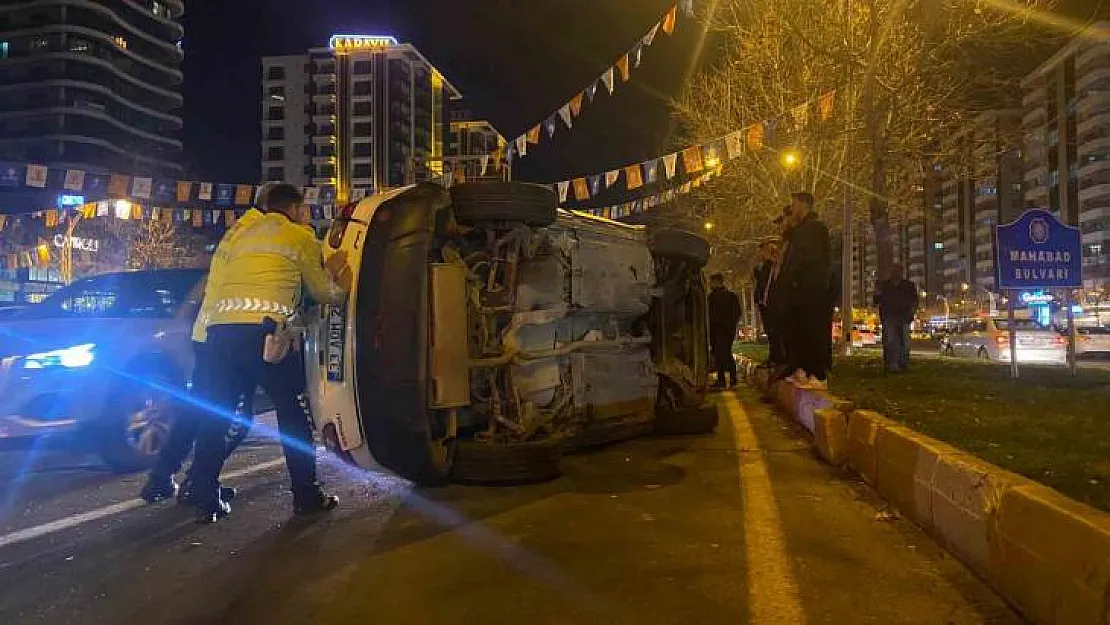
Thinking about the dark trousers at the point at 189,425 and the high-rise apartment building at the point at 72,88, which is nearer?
the dark trousers at the point at 189,425

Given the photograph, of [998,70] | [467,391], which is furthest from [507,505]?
[998,70]

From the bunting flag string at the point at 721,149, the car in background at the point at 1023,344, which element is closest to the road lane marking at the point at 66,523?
the bunting flag string at the point at 721,149

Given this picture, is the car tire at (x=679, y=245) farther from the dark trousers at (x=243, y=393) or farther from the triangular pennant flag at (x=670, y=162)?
the triangular pennant flag at (x=670, y=162)

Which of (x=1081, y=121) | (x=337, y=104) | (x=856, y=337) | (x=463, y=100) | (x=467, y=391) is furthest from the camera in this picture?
(x=463, y=100)

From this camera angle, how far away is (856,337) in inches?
1634

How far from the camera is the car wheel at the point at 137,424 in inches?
245

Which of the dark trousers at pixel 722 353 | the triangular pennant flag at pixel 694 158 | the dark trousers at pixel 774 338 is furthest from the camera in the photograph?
the triangular pennant flag at pixel 694 158

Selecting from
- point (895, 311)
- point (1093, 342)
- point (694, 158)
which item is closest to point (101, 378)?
point (895, 311)

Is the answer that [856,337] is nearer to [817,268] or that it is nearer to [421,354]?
[817,268]

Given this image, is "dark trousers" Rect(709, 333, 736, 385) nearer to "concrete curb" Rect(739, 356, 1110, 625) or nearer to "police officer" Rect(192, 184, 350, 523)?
"concrete curb" Rect(739, 356, 1110, 625)

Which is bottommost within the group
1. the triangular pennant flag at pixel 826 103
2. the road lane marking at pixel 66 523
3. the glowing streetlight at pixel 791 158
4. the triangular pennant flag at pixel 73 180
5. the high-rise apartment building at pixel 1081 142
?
the road lane marking at pixel 66 523

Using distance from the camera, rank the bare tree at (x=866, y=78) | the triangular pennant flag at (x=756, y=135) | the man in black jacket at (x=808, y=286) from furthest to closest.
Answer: the triangular pennant flag at (x=756, y=135) → the bare tree at (x=866, y=78) → the man in black jacket at (x=808, y=286)

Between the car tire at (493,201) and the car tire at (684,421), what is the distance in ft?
11.2

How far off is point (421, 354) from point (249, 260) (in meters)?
1.09
